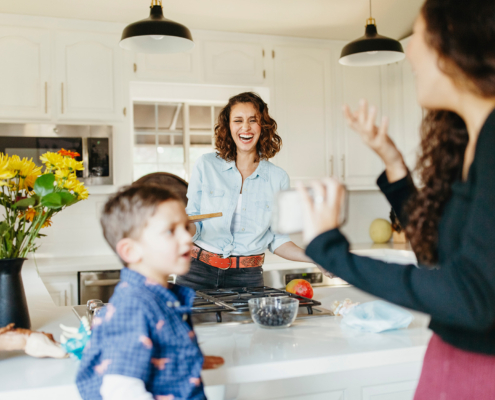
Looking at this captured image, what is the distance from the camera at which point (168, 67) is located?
324cm

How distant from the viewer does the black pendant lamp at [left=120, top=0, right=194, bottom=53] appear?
6.43ft

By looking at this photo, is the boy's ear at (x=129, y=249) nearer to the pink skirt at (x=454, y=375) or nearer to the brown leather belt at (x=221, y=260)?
the pink skirt at (x=454, y=375)

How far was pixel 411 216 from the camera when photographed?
719 mm

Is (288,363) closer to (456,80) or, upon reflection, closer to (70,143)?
(456,80)

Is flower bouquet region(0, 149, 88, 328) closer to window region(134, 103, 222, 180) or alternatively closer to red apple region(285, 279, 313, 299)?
red apple region(285, 279, 313, 299)

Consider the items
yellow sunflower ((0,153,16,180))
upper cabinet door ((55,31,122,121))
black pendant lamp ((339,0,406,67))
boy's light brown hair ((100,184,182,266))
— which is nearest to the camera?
boy's light brown hair ((100,184,182,266))

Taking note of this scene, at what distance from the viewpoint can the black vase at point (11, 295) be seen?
112 centimetres

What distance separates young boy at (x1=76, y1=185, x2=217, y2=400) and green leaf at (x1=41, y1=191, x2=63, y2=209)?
0.98ft

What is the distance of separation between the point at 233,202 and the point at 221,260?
0.86 feet

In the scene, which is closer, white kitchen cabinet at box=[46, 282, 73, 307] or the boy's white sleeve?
the boy's white sleeve

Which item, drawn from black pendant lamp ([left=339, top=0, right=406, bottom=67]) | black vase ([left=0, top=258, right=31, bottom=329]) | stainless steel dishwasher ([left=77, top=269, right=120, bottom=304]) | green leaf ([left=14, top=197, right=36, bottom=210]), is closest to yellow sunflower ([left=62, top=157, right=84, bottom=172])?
green leaf ([left=14, top=197, right=36, bottom=210])

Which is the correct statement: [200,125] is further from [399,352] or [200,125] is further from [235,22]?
[399,352]

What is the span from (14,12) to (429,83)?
3109 mm

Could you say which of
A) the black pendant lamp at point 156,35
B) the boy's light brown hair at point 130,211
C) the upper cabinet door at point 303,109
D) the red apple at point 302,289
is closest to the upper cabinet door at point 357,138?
the upper cabinet door at point 303,109
